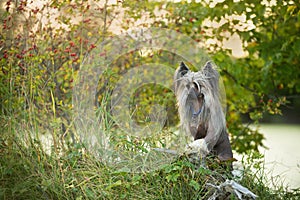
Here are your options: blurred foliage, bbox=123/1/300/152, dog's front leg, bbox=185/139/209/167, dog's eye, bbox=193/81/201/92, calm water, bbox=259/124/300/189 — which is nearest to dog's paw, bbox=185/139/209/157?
dog's front leg, bbox=185/139/209/167

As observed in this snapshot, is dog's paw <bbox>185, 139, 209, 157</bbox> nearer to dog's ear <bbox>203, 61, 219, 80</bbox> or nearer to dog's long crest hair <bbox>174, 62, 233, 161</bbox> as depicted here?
dog's long crest hair <bbox>174, 62, 233, 161</bbox>

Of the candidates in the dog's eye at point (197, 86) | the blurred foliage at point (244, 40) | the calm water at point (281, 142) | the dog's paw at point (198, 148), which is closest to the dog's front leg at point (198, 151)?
the dog's paw at point (198, 148)

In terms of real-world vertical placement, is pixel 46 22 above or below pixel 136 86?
above

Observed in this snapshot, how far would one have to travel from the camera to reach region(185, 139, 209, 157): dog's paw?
9.60 ft

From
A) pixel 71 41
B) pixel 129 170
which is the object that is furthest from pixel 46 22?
pixel 129 170

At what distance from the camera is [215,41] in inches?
209

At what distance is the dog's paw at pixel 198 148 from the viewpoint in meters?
2.92

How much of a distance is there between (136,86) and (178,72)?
1.29 m

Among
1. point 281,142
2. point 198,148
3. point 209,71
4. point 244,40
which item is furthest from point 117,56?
point 281,142

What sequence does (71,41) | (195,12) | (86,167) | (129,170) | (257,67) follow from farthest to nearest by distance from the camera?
1. (257,67)
2. (195,12)
3. (71,41)
4. (86,167)
5. (129,170)

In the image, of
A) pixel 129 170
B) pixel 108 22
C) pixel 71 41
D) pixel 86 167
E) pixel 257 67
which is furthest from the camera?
pixel 257 67

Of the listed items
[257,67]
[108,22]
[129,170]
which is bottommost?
[129,170]

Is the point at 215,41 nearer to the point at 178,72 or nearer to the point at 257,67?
the point at 257,67

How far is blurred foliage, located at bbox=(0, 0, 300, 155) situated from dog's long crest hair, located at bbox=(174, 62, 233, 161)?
25 cm
